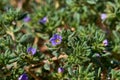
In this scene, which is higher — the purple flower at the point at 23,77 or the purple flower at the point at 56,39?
the purple flower at the point at 56,39

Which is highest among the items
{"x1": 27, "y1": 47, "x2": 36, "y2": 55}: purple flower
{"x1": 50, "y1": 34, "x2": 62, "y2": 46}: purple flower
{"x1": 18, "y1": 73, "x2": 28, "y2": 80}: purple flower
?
{"x1": 50, "y1": 34, "x2": 62, "y2": 46}: purple flower

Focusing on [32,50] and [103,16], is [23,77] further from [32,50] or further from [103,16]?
[103,16]

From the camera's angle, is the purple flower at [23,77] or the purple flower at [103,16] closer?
the purple flower at [23,77]

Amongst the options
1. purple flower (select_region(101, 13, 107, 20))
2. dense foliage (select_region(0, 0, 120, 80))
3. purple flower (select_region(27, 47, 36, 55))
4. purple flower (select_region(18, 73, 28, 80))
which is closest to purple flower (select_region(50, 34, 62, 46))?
dense foliage (select_region(0, 0, 120, 80))

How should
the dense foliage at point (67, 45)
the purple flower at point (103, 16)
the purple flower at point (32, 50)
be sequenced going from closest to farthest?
1. the dense foliage at point (67, 45)
2. the purple flower at point (32, 50)
3. the purple flower at point (103, 16)

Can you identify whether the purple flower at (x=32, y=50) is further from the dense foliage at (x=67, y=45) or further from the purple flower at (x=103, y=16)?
the purple flower at (x=103, y=16)

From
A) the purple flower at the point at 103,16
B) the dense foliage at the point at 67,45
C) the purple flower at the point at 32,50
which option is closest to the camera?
the dense foliage at the point at 67,45

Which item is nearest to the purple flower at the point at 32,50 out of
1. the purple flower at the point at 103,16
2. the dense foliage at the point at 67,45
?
the dense foliage at the point at 67,45

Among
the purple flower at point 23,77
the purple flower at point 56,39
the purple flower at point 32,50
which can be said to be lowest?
the purple flower at point 23,77

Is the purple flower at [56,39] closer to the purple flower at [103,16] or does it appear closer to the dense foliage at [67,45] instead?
the dense foliage at [67,45]

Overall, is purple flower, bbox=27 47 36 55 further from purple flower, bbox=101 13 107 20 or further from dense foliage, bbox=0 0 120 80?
purple flower, bbox=101 13 107 20

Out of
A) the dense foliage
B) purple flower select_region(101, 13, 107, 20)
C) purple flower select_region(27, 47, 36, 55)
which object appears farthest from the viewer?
purple flower select_region(101, 13, 107, 20)
